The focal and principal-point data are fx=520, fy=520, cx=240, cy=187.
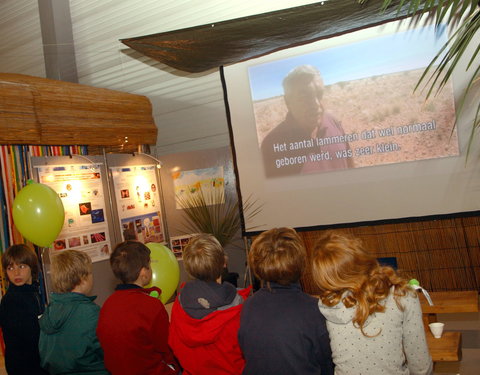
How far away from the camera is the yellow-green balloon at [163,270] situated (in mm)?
3823

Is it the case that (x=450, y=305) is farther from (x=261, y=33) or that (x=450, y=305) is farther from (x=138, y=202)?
(x=138, y=202)

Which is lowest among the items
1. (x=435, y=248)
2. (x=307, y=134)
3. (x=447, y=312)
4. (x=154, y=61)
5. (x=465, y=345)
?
(x=465, y=345)

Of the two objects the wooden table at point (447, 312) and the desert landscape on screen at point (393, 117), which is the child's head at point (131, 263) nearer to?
the wooden table at point (447, 312)

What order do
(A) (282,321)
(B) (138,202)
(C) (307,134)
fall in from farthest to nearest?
(B) (138,202), (C) (307,134), (A) (282,321)

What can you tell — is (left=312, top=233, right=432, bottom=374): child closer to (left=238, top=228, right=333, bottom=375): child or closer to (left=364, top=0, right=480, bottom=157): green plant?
(left=238, top=228, right=333, bottom=375): child

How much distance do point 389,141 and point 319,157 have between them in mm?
695

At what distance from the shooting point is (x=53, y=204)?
14.4ft

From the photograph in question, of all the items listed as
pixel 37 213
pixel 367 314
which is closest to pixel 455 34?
pixel 367 314

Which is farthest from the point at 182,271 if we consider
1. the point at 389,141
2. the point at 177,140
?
the point at 389,141

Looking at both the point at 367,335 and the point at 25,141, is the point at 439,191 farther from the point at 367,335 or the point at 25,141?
the point at 25,141

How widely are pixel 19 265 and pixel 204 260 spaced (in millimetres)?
1303

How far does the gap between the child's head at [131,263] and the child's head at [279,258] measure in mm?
623

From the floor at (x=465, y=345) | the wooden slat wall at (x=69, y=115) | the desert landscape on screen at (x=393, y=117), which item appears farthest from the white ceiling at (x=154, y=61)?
the floor at (x=465, y=345)

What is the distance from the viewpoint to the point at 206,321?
2.17 m
